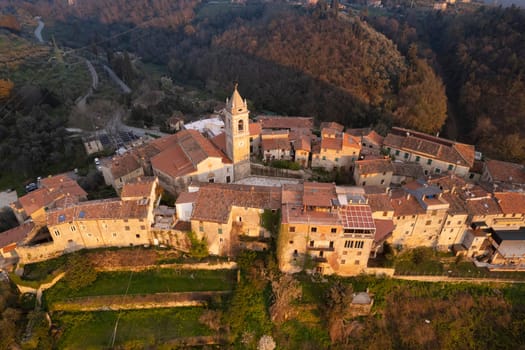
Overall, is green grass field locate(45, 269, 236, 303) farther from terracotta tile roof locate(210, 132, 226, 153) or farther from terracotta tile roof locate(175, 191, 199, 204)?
terracotta tile roof locate(210, 132, 226, 153)

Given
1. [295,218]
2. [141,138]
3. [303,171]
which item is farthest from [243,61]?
[295,218]

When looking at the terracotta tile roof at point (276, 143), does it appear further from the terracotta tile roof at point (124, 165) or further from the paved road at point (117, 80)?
the paved road at point (117, 80)

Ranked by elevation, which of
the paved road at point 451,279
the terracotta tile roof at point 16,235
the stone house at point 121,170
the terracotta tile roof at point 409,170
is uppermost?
the terracotta tile roof at point 409,170

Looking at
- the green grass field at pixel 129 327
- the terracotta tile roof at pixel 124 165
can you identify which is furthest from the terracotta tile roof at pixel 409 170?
the terracotta tile roof at pixel 124 165

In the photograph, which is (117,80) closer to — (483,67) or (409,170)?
(409,170)

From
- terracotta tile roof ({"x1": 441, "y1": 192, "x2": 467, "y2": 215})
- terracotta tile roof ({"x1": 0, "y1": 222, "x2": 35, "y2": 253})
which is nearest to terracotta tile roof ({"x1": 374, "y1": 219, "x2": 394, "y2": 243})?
terracotta tile roof ({"x1": 441, "y1": 192, "x2": 467, "y2": 215})

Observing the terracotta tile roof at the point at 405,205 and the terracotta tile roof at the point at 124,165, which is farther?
the terracotta tile roof at the point at 124,165

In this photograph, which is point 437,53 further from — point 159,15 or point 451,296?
point 159,15
